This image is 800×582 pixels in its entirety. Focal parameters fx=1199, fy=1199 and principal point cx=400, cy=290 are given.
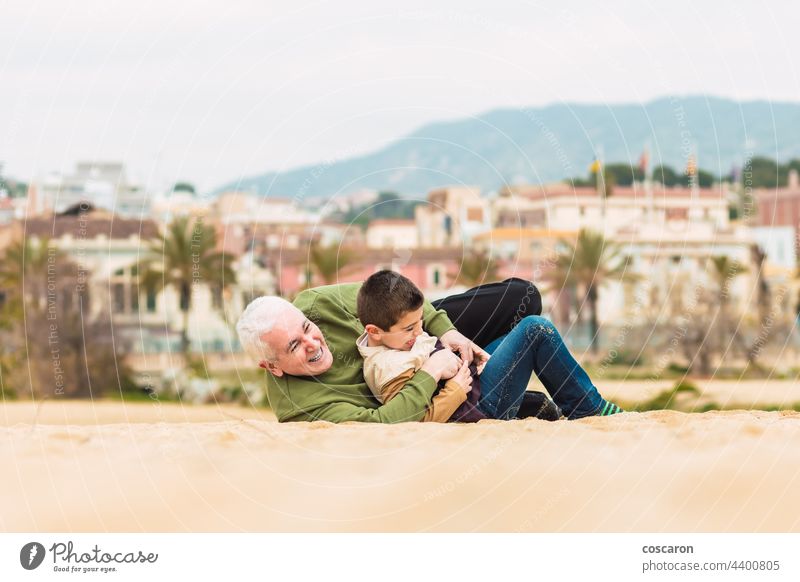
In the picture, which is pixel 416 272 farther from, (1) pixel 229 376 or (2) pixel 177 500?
(2) pixel 177 500

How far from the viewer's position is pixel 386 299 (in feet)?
19.0

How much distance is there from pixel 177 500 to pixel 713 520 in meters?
2.49

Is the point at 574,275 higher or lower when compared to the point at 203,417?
higher

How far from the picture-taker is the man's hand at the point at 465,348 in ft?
20.3

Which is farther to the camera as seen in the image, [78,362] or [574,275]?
[574,275]

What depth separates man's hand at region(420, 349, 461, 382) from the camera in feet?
19.3

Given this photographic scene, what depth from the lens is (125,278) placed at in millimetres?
39688

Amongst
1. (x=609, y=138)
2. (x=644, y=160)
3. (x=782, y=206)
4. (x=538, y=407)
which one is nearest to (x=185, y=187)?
(x=782, y=206)

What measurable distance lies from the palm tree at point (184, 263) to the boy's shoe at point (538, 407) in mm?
27945

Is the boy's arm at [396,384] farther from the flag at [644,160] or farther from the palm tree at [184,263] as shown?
the flag at [644,160]

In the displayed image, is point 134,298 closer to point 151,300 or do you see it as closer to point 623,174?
point 151,300

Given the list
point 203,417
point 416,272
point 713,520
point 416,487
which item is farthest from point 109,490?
point 416,272

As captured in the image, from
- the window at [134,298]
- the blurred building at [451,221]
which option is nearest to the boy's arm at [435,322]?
the blurred building at [451,221]

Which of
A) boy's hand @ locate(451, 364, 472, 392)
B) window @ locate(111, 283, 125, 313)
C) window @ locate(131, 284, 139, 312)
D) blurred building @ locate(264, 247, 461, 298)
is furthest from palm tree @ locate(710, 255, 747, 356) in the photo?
boy's hand @ locate(451, 364, 472, 392)
